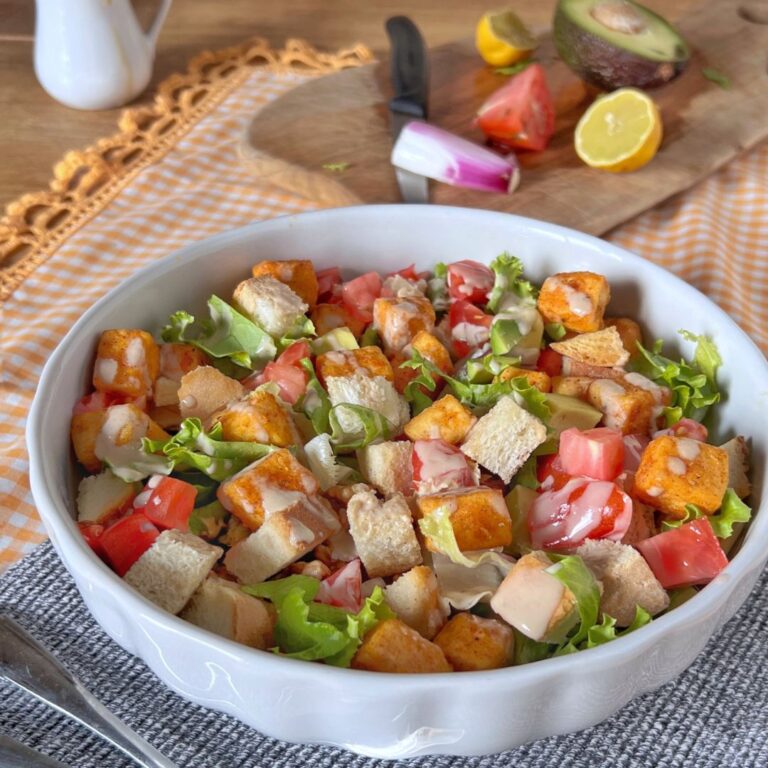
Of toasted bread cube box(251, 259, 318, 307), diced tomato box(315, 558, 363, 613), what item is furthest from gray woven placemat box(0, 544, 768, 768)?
toasted bread cube box(251, 259, 318, 307)

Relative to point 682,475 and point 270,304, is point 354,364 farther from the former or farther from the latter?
point 682,475

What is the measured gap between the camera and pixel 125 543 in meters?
1.64

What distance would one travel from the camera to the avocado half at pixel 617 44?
2980mm

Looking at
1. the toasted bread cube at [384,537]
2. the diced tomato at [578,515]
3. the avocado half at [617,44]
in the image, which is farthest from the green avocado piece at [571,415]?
the avocado half at [617,44]

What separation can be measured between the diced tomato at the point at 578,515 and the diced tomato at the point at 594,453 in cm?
2

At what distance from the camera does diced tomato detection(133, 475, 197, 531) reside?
1676 mm

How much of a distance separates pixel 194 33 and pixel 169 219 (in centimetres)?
104

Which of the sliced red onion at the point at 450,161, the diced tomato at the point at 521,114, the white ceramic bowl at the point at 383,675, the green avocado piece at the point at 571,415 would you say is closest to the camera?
the white ceramic bowl at the point at 383,675

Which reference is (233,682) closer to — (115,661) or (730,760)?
(115,661)

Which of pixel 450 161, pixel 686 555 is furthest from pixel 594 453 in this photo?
pixel 450 161

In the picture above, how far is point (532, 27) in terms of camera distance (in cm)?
356

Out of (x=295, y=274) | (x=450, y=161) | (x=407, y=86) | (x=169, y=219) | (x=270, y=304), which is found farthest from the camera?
(x=407, y=86)

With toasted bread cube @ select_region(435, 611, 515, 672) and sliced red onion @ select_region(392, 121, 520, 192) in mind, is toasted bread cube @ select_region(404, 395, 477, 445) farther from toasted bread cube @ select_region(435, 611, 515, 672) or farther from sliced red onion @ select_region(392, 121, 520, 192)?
sliced red onion @ select_region(392, 121, 520, 192)

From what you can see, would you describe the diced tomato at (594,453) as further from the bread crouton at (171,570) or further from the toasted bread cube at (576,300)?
the bread crouton at (171,570)
